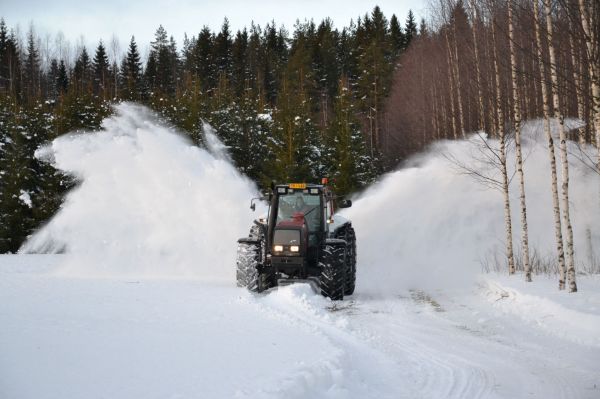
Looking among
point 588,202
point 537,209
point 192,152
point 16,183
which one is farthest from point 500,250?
point 16,183

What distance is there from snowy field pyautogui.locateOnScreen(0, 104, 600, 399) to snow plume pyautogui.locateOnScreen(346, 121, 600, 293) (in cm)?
6

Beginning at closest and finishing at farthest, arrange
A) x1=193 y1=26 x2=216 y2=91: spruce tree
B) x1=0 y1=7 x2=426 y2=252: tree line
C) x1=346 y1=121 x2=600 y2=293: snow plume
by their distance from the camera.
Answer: x1=346 y1=121 x2=600 y2=293: snow plume
x1=0 y1=7 x2=426 y2=252: tree line
x1=193 y1=26 x2=216 y2=91: spruce tree

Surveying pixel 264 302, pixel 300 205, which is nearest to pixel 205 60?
pixel 300 205

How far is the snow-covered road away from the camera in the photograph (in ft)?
17.1

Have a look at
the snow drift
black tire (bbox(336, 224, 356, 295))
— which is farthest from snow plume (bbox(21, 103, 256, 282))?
black tire (bbox(336, 224, 356, 295))

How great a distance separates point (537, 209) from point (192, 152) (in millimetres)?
13060

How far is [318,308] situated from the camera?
33.6 feet

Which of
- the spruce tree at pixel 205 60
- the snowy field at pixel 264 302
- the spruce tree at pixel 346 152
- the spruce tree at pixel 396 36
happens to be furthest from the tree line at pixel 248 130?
the spruce tree at pixel 205 60

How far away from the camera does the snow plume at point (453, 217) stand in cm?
1861

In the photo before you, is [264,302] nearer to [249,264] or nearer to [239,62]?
[249,264]

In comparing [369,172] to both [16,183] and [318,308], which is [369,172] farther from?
[318,308]

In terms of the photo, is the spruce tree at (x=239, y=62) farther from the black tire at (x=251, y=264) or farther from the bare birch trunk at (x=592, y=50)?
the bare birch trunk at (x=592, y=50)

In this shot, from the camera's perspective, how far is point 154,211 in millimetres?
17703

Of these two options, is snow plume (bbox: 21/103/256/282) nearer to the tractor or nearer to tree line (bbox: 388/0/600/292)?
the tractor
